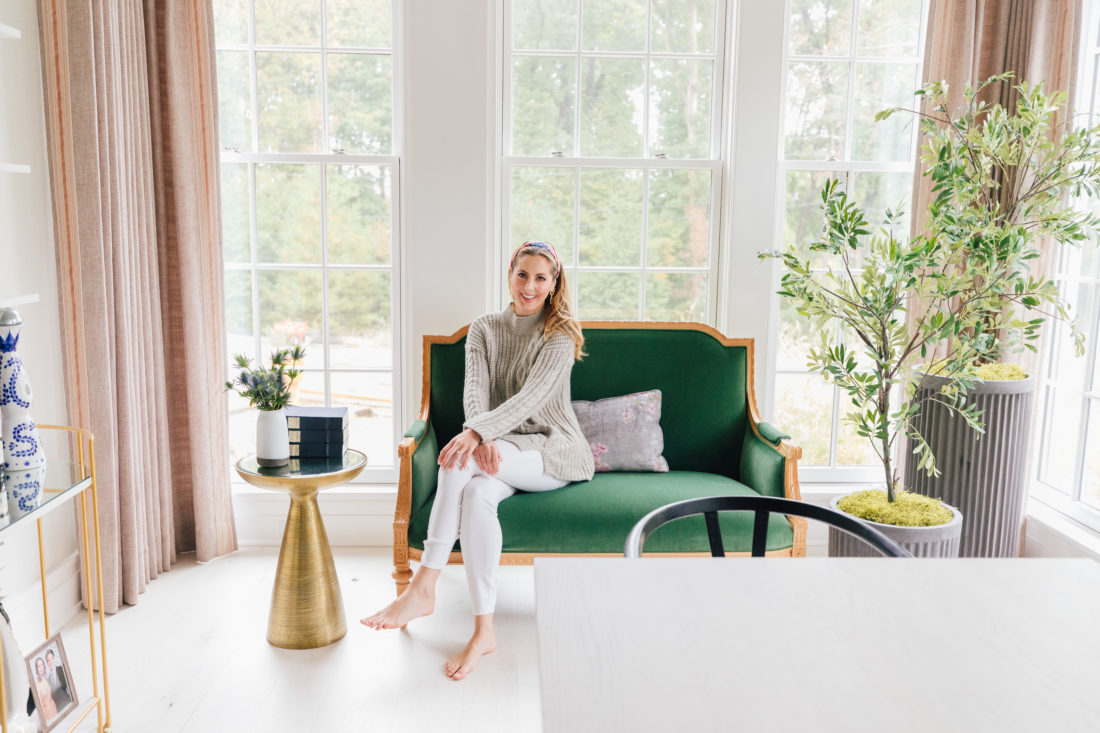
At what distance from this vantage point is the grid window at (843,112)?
3.67 m

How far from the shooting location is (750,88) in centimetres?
357

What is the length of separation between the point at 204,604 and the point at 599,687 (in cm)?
254

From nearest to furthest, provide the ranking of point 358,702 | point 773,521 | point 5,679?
point 5,679
point 358,702
point 773,521

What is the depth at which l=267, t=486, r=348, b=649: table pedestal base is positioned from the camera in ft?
9.12

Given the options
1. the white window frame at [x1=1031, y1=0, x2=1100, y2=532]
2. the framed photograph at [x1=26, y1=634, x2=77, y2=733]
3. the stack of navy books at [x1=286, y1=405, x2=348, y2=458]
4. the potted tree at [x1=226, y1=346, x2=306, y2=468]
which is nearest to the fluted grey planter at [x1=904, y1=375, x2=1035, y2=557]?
the white window frame at [x1=1031, y1=0, x2=1100, y2=532]

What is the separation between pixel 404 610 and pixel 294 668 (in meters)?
0.38

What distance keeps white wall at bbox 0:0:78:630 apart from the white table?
86.0 inches

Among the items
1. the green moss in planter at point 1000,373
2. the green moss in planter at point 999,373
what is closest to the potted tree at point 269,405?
the green moss in planter at point 999,373

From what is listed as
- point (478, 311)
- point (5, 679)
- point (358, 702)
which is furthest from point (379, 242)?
point (5, 679)

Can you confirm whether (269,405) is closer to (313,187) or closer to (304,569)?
(304,569)

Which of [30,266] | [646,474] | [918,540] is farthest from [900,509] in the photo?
[30,266]

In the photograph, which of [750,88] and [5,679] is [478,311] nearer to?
[750,88]

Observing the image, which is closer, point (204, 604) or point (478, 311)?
point (204, 604)

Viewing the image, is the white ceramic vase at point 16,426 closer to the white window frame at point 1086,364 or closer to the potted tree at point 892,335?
the potted tree at point 892,335
